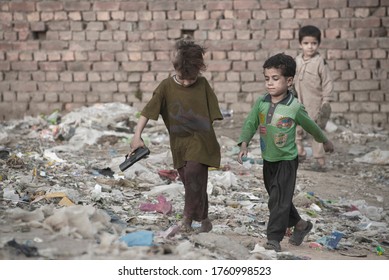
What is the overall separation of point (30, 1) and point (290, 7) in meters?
3.46

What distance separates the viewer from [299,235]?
5324mm

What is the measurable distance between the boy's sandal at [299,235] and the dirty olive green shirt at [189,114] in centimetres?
74

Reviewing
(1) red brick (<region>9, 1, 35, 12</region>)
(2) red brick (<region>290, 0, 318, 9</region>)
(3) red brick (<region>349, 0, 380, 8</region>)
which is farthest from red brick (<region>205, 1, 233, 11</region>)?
(1) red brick (<region>9, 1, 35, 12</region>)

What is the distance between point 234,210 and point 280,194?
4.12 feet

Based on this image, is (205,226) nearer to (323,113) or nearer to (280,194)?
(280,194)

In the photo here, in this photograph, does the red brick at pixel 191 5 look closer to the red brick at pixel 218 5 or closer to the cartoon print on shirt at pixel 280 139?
the red brick at pixel 218 5

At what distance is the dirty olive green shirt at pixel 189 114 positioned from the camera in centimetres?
507

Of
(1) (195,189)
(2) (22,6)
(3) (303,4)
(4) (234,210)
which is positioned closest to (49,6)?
(2) (22,6)

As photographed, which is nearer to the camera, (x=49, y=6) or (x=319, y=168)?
(x=319, y=168)

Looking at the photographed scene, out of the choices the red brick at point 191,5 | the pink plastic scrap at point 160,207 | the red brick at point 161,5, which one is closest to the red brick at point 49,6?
the red brick at point 161,5

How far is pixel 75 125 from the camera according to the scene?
32.1ft

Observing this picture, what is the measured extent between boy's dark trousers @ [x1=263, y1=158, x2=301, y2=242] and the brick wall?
5370 millimetres

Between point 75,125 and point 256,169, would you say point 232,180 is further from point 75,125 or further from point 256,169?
point 75,125
